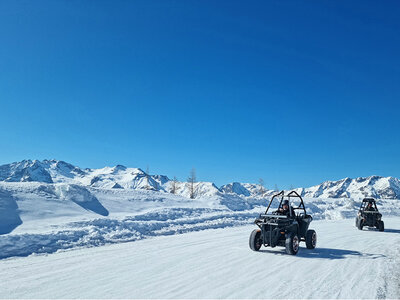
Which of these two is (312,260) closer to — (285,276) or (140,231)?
(285,276)

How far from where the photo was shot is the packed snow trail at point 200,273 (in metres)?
6.31

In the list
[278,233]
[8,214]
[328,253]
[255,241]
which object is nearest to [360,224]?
[328,253]

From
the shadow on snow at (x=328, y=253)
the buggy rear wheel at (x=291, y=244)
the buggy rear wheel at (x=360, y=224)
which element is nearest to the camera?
the buggy rear wheel at (x=291, y=244)

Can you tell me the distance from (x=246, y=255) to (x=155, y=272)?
11.7ft

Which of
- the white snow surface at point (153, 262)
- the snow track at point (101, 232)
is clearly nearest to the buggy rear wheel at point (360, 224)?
the white snow surface at point (153, 262)

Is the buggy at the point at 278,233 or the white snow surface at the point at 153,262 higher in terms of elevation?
the buggy at the point at 278,233

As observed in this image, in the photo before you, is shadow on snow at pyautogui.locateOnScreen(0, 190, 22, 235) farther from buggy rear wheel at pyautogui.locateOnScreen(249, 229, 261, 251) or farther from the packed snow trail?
buggy rear wheel at pyautogui.locateOnScreen(249, 229, 261, 251)

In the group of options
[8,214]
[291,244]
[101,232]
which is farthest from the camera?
[8,214]

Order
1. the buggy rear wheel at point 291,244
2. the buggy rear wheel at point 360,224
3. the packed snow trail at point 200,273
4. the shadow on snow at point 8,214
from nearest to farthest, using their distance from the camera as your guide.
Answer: the packed snow trail at point 200,273
the buggy rear wheel at point 291,244
the shadow on snow at point 8,214
the buggy rear wheel at point 360,224

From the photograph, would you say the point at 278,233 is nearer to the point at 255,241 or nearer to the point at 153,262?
the point at 255,241

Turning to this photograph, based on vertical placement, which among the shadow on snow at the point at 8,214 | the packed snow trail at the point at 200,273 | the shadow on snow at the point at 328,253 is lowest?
the shadow on snow at the point at 328,253

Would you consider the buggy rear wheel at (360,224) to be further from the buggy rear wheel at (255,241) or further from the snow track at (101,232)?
the buggy rear wheel at (255,241)

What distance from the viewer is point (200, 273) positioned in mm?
7711

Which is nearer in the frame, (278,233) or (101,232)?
(278,233)
